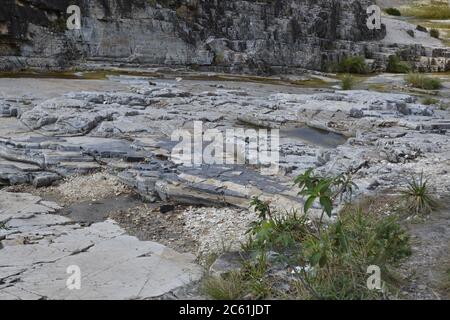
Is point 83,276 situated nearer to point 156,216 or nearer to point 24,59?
point 156,216

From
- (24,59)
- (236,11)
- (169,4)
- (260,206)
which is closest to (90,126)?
(260,206)

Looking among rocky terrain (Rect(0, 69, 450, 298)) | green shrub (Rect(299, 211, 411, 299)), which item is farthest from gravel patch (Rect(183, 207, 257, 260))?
green shrub (Rect(299, 211, 411, 299))

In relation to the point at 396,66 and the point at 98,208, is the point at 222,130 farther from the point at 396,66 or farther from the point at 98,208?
the point at 396,66

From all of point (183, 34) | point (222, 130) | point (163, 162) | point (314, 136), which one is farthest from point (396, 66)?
point (163, 162)

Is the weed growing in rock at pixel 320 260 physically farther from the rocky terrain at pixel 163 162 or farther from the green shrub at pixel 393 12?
the green shrub at pixel 393 12

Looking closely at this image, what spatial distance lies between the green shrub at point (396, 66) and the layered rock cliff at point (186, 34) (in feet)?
7.02

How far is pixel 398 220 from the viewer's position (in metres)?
8.09

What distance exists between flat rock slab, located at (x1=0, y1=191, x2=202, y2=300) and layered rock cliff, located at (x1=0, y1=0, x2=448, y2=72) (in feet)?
76.3

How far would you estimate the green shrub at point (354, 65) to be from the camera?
37.4 m

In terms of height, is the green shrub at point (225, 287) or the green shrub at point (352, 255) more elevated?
the green shrub at point (352, 255)

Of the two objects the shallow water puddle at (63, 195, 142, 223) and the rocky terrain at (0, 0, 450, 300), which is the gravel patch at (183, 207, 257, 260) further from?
the shallow water puddle at (63, 195, 142, 223)

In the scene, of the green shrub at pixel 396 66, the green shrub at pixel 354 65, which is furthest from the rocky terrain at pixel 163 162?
the green shrub at pixel 396 66

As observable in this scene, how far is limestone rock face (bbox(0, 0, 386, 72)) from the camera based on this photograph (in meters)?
31.1

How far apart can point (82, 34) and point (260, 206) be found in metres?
28.0
